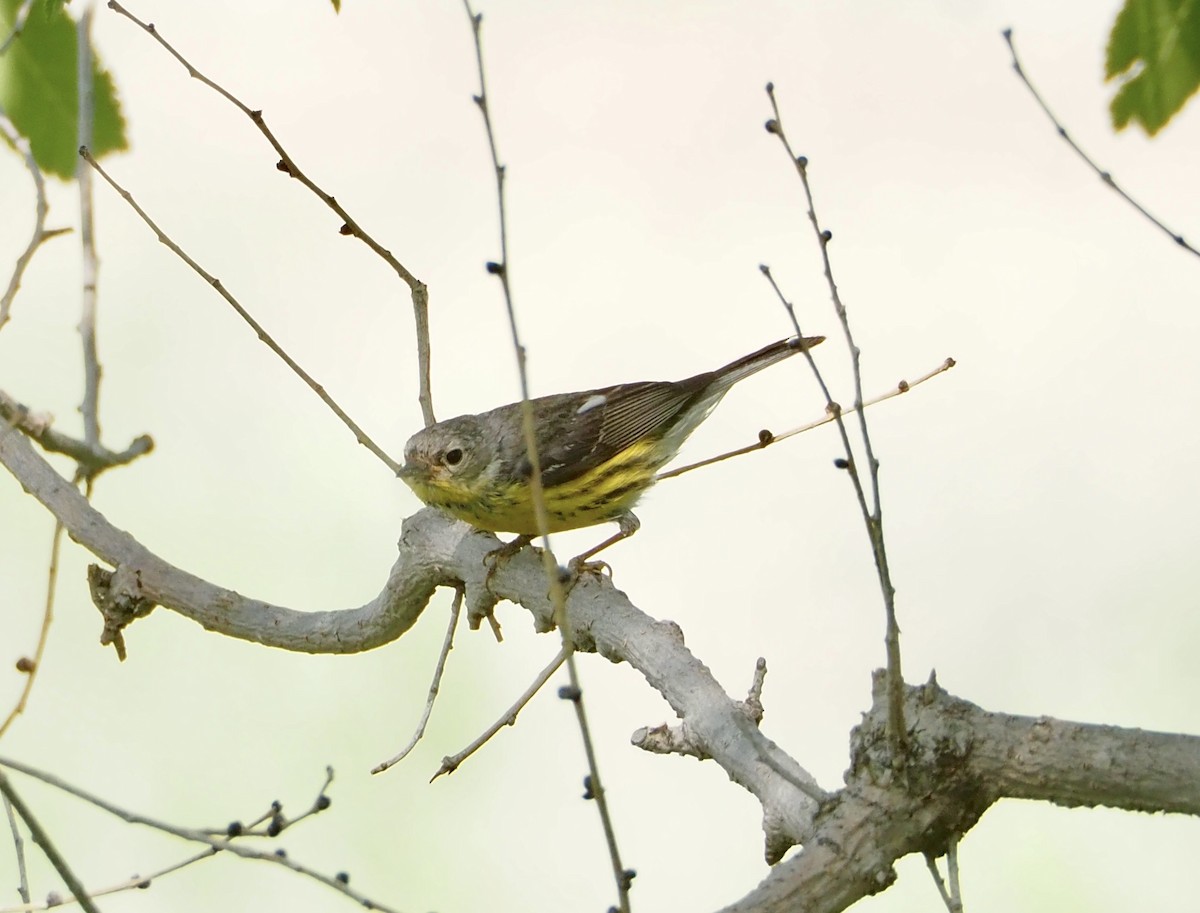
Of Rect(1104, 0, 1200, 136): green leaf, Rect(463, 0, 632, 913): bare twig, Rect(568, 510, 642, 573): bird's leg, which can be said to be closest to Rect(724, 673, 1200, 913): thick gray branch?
Rect(463, 0, 632, 913): bare twig

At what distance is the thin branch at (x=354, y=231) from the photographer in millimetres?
3602

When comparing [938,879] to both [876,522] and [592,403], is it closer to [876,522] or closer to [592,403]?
[876,522]

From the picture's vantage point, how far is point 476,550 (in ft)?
14.9

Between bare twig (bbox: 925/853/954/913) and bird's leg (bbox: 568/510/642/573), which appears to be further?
bird's leg (bbox: 568/510/642/573)

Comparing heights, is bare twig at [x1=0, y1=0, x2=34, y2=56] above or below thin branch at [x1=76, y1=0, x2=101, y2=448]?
below

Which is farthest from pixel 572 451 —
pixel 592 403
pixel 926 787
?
pixel 926 787

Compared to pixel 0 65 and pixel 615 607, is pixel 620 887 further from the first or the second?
pixel 0 65

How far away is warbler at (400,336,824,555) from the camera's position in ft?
15.6

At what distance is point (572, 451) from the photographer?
524 cm

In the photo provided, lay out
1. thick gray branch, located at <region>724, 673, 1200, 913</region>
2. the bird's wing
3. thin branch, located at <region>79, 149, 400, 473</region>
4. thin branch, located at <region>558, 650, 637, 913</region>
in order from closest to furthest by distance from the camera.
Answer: thin branch, located at <region>558, 650, 637, 913</region>
thick gray branch, located at <region>724, 673, 1200, 913</region>
thin branch, located at <region>79, 149, 400, 473</region>
the bird's wing


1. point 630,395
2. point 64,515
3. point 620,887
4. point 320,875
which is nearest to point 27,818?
point 320,875

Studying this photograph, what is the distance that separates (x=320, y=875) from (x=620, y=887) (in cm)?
89

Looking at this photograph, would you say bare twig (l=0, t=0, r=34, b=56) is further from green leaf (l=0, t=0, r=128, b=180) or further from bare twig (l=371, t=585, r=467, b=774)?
bare twig (l=371, t=585, r=467, b=774)

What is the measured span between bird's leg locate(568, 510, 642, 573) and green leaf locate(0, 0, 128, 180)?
7.22 feet
